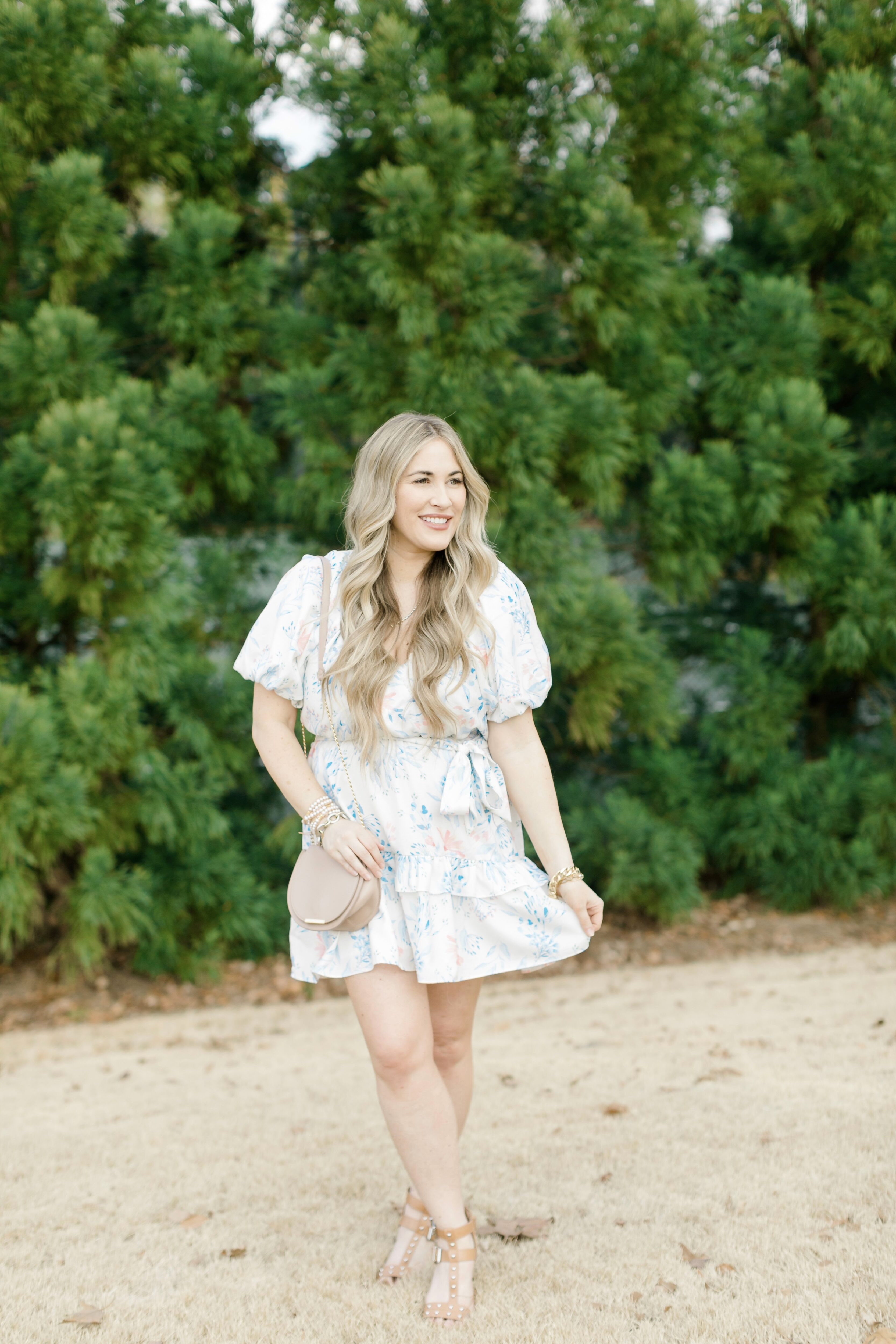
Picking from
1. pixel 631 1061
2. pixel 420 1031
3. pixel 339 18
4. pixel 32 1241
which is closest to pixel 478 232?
pixel 339 18

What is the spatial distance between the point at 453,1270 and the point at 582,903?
0.84 m

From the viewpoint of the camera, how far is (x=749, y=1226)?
261 centimetres

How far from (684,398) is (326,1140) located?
13.9 ft

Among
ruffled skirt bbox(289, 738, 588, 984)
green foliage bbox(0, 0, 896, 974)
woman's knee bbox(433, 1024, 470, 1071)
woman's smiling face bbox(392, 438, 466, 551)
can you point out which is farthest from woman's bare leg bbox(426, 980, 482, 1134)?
green foliage bbox(0, 0, 896, 974)

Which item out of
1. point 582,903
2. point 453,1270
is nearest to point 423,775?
point 582,903

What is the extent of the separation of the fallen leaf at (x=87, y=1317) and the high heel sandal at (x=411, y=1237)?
606mm

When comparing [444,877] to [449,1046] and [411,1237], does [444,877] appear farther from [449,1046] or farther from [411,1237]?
[411,1237]

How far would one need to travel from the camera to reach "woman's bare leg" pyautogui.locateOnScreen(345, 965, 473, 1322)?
7.44 ft

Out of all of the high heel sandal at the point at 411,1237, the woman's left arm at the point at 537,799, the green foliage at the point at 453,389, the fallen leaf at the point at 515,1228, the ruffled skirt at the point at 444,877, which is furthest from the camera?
the green foliage at the point at 453,389

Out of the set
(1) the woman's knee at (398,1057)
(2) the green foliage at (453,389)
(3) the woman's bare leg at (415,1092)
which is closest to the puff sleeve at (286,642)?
(3) the woman's bare leg at (415,1092)

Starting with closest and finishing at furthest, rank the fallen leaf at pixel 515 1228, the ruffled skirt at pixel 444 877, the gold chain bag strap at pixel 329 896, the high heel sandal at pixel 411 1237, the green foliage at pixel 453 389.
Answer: the gold chain bag strap at pixel 329 896
the ruffled skirt at pixel 444 877
the high heel sandal at pixel 411 1237
the fallen leaf at pixel 515 1228
the green foliage at pixel 453 389

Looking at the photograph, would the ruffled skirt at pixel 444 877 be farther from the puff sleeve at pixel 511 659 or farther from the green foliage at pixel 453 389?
the green foliage at pixel 453 389

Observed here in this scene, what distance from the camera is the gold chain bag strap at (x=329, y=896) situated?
2.20 m

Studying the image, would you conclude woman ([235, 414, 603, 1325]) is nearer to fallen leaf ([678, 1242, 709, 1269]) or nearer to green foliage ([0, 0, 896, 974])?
fallen leaf ([678, 1242, 709, 1269])
